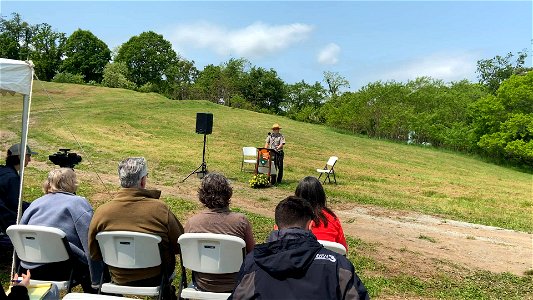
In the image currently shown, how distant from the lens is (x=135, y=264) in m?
3.10

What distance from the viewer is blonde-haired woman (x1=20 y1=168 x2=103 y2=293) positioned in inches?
132

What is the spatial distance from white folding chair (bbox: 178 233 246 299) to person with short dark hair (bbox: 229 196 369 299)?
0.89 metres

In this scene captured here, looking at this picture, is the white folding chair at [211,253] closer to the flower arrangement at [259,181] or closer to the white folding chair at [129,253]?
the white folding chair at [129,253]

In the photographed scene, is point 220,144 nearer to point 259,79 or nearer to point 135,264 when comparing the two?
point 135,264

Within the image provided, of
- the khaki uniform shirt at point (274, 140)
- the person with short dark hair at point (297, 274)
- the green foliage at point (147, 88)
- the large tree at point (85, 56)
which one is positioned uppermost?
the large tree at point (85, 56)

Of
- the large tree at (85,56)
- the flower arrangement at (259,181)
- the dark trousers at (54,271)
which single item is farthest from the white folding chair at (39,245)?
the large tree at (85,56)

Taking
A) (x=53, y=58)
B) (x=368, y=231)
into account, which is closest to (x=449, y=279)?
(x=368, y=231)

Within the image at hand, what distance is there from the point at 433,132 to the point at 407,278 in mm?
36261

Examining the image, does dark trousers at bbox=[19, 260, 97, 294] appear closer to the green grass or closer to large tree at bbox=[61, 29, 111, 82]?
the green grass

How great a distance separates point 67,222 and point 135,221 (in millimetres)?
738

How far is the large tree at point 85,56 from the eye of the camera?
2208 inches

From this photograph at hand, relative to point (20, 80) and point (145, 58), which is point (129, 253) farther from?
point (145, 58)

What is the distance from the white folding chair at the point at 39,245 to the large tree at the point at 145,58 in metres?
60.1

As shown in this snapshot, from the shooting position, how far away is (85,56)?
57219 millimetres
